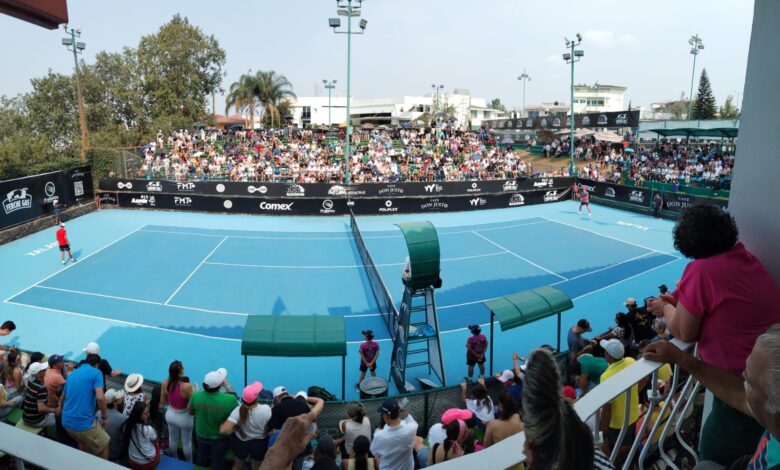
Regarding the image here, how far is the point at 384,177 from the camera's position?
3569 cm

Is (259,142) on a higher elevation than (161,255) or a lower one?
higher

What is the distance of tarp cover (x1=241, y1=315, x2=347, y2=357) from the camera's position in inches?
392

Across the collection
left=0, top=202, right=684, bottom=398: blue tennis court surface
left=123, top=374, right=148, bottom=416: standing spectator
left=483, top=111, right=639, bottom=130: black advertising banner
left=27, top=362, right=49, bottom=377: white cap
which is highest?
left=483, top=111, right=639, bottom=130: black advertising banner

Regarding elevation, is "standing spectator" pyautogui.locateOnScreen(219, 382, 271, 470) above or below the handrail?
below

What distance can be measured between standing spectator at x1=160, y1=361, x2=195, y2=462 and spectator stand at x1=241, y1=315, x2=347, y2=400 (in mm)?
2678

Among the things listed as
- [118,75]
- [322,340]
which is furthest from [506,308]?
[118,75]

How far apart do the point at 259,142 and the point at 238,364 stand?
31.5 metres

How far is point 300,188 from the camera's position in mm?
31156

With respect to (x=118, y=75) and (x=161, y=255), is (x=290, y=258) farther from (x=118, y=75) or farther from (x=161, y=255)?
(x=118, y=75)

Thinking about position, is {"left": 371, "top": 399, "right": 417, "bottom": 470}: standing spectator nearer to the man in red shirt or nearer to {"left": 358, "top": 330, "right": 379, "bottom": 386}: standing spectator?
{"left": 358, "top": 330, "right": 379, "bottom": 386}: standing spectator

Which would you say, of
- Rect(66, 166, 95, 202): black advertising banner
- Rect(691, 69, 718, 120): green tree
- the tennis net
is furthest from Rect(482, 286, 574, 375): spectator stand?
Rect(691, 69, 718, 120): green tree

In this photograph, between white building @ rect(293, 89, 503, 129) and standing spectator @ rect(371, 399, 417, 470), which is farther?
white building @ rect(293, 89, 503, 129)

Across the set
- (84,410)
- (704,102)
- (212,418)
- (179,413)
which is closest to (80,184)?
(84,410)

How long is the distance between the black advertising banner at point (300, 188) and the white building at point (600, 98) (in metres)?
94.9
